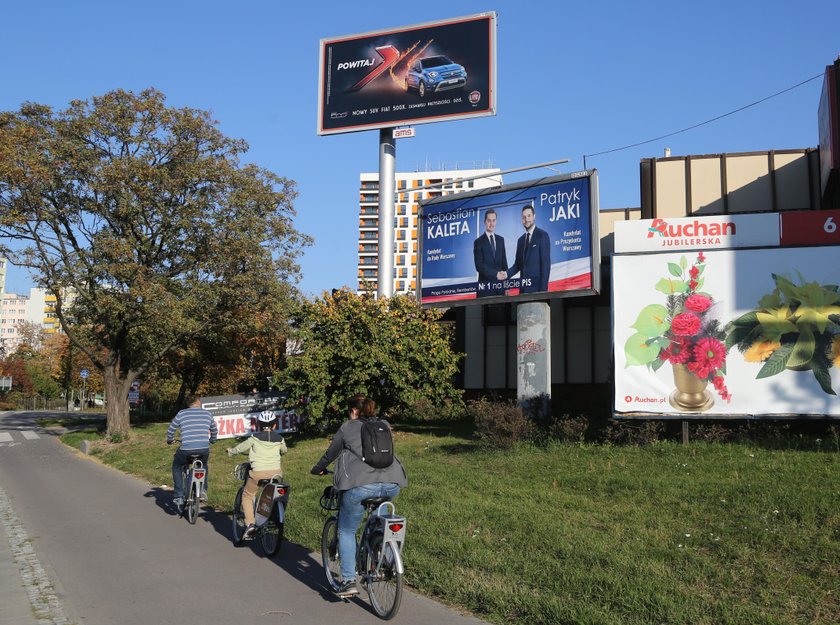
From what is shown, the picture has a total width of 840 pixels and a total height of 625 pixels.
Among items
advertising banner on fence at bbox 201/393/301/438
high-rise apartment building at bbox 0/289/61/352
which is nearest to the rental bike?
advertising banner on fence at bbox 201/393/301/438

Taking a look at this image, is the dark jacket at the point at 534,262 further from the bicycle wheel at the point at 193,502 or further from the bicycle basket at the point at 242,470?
the bicycle basket at the point at 242,470

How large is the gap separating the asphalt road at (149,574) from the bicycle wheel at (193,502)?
138 mm

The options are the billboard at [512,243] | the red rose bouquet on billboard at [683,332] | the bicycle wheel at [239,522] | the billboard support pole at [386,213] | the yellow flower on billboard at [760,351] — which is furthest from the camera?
the billboard support pole at [386,213]

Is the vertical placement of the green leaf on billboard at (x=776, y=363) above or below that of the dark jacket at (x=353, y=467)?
above

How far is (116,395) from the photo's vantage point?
28891mm

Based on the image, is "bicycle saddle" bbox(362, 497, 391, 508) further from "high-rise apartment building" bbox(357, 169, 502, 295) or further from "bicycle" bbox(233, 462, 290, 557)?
"high-rise apartment building" bbox(357, 169, 502, 295)

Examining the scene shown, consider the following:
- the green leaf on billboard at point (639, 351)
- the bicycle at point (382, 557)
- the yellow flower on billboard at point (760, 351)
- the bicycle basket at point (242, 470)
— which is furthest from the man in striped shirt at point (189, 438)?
the yellow flower on billboard at point (760, 351)

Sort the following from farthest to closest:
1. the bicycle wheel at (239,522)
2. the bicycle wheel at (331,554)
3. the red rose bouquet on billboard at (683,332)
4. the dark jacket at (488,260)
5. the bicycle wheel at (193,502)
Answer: the dark jacket at (488,260) → the red rose bouquet on billboard at (683,332) → the bicycle wheel at (193,502) → the bicycle wheel at (239,522) → the bicycle wheel at (331,554)

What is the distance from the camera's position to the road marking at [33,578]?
641cm

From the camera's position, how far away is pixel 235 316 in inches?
1142

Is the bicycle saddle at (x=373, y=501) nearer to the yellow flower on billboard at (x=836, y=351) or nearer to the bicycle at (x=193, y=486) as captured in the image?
the bicycle at (x=193, y=486)

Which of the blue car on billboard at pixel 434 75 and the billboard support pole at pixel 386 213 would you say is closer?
the billboard support pole at pixel 386 213

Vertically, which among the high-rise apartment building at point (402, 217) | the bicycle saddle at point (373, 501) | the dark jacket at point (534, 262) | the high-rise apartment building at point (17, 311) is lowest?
the bicycle saddle at point (373, 501)

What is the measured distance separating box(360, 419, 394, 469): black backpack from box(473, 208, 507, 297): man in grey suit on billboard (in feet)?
39.6
